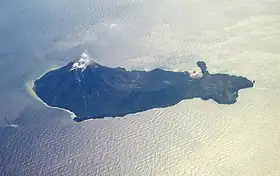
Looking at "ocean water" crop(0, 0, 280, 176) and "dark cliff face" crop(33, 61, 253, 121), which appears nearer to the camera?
"ocean water" crop(0, 0, 280, 176)

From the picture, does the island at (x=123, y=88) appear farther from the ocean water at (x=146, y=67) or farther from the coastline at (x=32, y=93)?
the ocean water at (x=146, y=67)

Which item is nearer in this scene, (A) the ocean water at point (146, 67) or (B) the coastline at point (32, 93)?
(A) the ocean water at point (146, 67)

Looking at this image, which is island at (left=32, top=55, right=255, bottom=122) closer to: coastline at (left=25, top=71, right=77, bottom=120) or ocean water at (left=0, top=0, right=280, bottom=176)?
coastline at (left=25, top=71, right=77, bottom=120)

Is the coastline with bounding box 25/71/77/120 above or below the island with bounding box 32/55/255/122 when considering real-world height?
below

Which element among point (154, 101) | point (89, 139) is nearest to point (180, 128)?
point (154, 101)

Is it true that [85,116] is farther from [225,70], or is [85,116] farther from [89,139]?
[225,70]

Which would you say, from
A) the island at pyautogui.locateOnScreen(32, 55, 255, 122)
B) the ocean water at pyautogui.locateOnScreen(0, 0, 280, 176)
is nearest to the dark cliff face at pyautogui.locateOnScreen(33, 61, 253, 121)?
the island at pyautogui.locateOnScreen(32, 55, 255, 122)

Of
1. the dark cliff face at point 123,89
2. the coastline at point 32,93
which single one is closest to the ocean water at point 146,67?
the coastline at point 32,93
